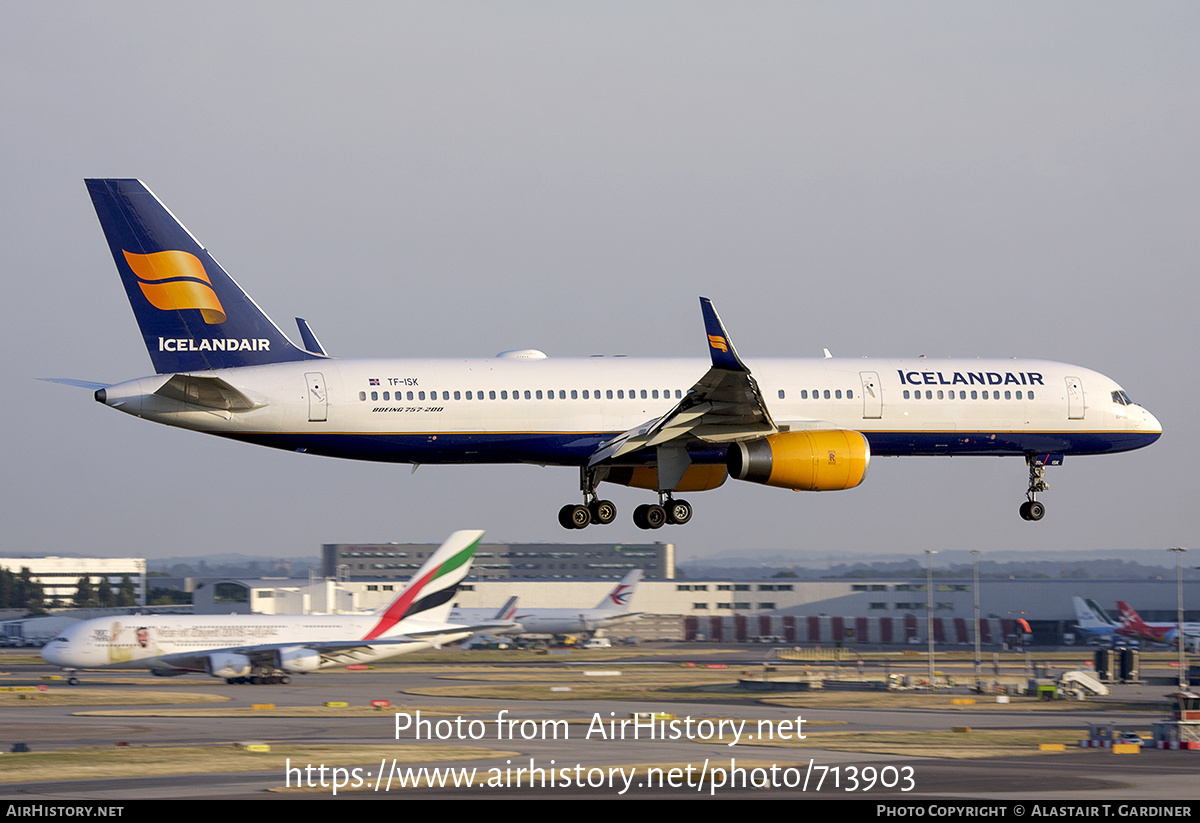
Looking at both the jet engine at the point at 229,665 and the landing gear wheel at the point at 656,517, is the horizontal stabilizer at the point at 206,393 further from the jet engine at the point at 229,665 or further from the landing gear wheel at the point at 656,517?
the jet engine at the point at 229,665

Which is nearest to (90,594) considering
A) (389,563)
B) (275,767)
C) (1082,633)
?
(389,563)

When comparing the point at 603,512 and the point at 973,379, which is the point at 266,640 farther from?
the point at 973,379

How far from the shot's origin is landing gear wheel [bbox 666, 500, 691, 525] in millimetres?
Answer: 42281

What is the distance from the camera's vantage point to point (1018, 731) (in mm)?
54156

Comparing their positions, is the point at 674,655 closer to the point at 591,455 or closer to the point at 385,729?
the point at 385,729

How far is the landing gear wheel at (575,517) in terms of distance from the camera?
42.1 m

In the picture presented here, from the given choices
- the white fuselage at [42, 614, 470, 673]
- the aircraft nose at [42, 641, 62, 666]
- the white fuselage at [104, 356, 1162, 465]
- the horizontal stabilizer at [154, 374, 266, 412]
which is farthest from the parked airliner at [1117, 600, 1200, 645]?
the horizontal stabilizer at [154, 374, 266, 412]

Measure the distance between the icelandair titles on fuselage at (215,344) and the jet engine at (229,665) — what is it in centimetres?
3295

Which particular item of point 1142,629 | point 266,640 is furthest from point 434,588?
point 1142,629

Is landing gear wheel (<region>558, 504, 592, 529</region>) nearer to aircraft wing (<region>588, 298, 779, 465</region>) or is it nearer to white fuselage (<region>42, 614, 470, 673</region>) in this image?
aircraft wing (<region>588, 298, 779, 465</region>)

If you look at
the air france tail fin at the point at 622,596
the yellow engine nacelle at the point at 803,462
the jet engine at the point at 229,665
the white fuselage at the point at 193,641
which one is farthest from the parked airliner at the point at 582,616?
the yellow engine nacelle at the point at 803,462

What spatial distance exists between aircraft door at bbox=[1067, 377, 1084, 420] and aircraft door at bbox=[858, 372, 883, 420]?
686 centimetres
